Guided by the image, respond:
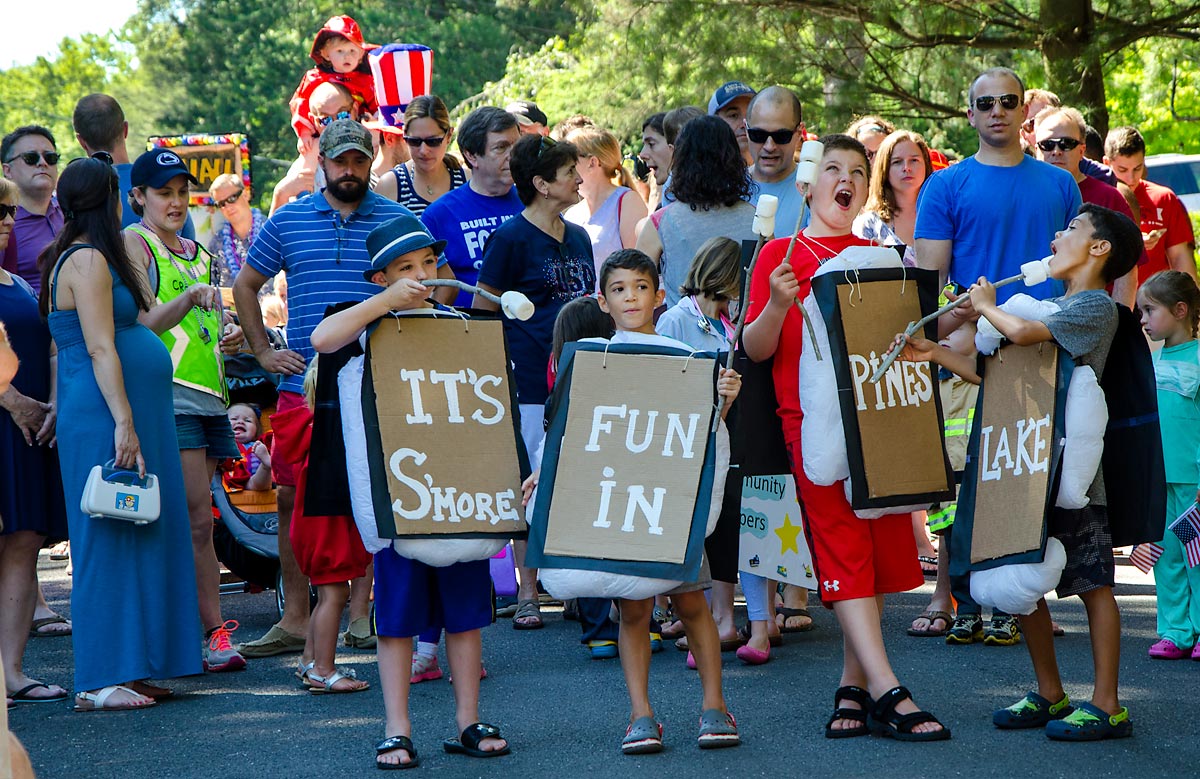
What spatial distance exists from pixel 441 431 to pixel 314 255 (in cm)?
188

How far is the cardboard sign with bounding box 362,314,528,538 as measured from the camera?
4941mm

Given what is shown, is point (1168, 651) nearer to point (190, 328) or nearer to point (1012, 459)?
point (1012, 459)

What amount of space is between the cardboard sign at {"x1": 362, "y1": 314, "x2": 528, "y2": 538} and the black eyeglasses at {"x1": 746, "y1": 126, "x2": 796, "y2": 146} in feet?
8.25

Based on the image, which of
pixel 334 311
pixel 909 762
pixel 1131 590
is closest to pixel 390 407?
pixel 334 311

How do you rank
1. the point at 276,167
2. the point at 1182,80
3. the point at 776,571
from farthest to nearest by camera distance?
the point at 276,167 → the point at 1182,80 → the point at 776,571

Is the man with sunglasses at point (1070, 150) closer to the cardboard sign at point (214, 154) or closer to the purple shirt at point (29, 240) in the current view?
the purple shirt at point (29, 240)

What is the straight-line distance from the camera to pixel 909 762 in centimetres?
480

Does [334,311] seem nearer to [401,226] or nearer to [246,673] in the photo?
[401,226]

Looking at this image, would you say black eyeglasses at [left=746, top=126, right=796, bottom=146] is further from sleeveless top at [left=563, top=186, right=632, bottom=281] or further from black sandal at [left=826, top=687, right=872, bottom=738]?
black sandal at [left=826, top=687, right=872, bottom=738]

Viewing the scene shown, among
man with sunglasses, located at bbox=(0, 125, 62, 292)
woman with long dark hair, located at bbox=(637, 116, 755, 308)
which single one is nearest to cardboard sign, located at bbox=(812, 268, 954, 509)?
woman with long dark hair, located at bbox=(637, 116, 755, 308)

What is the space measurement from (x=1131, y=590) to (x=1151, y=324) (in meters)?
2.03

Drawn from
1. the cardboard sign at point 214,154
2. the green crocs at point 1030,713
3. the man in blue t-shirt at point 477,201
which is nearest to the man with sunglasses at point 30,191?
the man in blue t-shirt at point 477,201

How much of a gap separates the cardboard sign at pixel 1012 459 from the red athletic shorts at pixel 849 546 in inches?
7.5

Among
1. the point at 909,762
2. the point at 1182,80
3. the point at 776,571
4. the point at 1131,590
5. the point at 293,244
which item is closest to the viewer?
the point at 909,762
